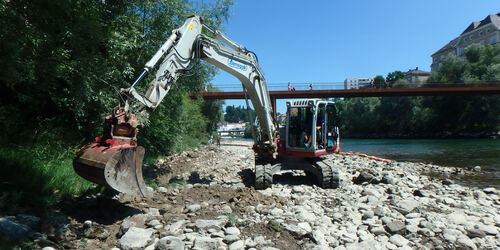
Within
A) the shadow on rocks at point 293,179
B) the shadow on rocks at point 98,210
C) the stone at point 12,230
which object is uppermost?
the stone at point 12,230

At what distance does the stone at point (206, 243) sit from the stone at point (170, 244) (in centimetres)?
21

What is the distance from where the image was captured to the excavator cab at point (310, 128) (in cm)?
806

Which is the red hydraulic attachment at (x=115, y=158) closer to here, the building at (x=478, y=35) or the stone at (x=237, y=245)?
the stone at (x=237, y=245)

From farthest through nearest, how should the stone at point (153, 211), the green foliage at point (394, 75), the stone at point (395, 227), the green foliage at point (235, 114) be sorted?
the green foliage at point (235, 114) < the green foliage at point (394, 75) < the stone at point (153, 211) < the stone at point (395, 227)

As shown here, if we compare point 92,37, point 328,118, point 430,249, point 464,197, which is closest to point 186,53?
point 92,37

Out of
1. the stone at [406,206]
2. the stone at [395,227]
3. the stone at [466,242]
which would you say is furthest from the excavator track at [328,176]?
the stone at [466,242]

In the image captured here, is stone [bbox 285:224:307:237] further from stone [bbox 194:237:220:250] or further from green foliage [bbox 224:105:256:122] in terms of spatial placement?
green foliage [bbox 224:105:256:122]

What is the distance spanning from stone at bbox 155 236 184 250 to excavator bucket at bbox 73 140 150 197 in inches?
40.2

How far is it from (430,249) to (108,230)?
4863 mm

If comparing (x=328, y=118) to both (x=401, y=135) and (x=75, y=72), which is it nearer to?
(x=75, y=72)

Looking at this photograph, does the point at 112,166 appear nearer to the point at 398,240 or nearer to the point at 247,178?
the point at 398,240

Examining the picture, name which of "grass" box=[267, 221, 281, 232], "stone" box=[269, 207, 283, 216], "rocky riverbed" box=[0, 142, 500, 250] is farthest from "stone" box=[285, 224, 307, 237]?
"stone" box=[269, 207, 283, 216]

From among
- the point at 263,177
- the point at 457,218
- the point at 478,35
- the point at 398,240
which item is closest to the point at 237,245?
the point at 398,240

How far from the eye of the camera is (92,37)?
5.36 m
